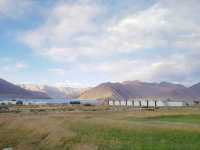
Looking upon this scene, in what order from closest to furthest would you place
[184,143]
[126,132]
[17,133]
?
[184,143] < [126,132] < [17,133]

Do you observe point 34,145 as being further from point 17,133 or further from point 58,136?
point 17,133

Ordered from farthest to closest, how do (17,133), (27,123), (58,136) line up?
(27,123) → (17,133) → (58,136)

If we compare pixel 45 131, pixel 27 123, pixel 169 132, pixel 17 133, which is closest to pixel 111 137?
pixel 169 132

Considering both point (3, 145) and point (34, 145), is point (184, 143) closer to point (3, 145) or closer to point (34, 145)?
point (34, 145)

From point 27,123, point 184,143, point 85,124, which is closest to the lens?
point 184,143

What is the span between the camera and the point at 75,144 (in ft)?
97.5

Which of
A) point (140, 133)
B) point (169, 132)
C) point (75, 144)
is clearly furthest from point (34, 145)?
point (169, 132)

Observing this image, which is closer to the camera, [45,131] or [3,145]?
[3,145]

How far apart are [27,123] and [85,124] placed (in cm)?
1186

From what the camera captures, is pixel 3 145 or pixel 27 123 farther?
pixel 27 123

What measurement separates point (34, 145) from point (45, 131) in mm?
4515

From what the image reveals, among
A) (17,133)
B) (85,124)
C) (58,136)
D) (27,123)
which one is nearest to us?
(58,136)

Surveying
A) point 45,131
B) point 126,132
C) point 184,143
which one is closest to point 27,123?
point 45,131

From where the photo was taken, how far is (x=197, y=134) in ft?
93.4
